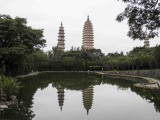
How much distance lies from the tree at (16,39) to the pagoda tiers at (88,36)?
70.2m

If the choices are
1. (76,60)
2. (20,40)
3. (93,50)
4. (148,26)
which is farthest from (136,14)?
(93,50)

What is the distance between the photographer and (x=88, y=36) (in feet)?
370

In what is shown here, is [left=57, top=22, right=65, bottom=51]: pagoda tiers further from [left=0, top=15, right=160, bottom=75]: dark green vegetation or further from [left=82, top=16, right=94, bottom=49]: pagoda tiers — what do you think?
[left=82, top=16, right=94, bottom=49]: pagoda tiers

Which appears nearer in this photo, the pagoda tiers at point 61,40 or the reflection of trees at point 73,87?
the reflection of trees at point 73,87

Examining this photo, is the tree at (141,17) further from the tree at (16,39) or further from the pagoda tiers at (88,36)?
the pagoda tiers at (88,36)

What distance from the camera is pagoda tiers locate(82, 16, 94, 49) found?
370ft

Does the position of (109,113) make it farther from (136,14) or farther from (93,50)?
(93,50)

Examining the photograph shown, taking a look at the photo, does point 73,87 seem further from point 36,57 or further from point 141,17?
point 36,57

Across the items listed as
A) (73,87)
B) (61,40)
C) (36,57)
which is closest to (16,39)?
(73,87)

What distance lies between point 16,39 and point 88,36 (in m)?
73.6

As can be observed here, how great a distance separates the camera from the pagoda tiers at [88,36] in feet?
370

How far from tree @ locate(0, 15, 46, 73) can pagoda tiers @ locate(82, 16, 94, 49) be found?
230 feet

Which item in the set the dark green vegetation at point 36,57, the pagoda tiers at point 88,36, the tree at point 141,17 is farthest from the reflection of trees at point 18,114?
the pagoda tiers at point 88,36

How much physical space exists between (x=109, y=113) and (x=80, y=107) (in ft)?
7.93
